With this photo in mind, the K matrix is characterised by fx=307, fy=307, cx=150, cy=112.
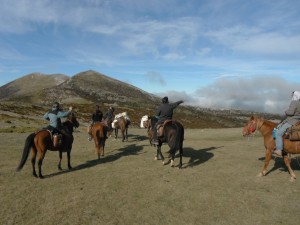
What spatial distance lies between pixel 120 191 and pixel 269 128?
24.6 feet

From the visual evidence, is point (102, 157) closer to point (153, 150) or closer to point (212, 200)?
point (153, 150)

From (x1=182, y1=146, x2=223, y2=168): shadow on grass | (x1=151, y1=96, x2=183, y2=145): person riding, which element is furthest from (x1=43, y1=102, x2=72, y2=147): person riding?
(x1=182, y1=146, x2=223, y2=168): shadow on grass

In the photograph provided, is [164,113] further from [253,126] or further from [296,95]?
[296,95]

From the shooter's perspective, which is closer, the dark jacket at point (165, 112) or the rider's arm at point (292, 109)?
the rider's arm at point (292, 109)

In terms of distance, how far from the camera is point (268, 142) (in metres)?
14.0

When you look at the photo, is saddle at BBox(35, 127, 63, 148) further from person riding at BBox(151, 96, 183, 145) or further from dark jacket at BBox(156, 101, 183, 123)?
dark jacket at BBox(156, 101, 183, 123)

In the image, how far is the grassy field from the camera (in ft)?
31.0

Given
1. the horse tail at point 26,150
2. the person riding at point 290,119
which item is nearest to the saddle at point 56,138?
the horse tail at point 26,150

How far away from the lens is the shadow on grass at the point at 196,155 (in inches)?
683

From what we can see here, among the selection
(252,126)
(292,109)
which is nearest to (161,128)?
(252,126)

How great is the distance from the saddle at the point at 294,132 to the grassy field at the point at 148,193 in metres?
1.89

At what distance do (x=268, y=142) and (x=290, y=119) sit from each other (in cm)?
143

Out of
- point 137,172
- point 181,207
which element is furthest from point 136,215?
point 137,172

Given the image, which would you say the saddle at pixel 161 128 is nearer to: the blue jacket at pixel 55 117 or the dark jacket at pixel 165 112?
the dark jacket at pixel 165 112
